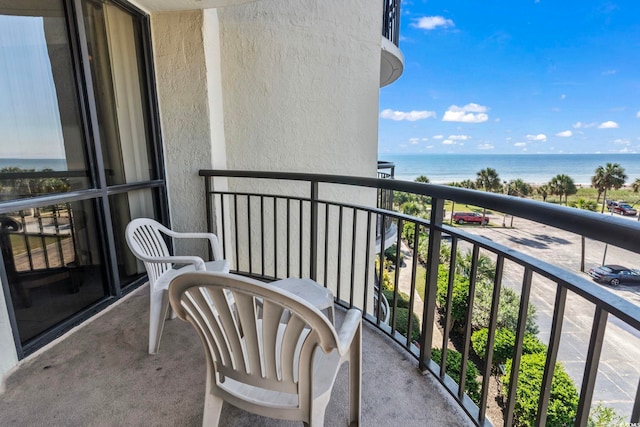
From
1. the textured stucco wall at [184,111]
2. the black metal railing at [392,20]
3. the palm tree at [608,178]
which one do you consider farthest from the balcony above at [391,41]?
the palm tree at [608,178]

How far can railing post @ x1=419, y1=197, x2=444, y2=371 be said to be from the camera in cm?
138

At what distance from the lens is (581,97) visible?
42.0 meters

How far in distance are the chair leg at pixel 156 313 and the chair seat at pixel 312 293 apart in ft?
2.11

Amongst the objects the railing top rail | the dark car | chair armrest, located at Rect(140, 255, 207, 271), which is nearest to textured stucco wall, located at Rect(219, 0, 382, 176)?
chair armrest, located at Rect(140, 255, 207, 271)

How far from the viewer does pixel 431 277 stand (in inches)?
58.3

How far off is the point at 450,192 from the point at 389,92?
151ft

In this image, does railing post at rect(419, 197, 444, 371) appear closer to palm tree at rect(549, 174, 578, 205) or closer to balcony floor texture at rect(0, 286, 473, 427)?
balcony floor texture at rect(0, 286, 473, 427)

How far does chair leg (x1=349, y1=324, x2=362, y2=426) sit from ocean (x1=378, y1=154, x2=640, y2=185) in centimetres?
4120

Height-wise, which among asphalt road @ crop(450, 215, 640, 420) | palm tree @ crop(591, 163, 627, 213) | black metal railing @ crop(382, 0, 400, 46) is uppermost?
black metal railing @ crop(382, 0, 400, 46)

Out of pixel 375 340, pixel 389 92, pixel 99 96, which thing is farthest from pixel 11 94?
pixel 389 92

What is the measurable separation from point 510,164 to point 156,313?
61107mm

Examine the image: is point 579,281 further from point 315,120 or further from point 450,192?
point 315,120

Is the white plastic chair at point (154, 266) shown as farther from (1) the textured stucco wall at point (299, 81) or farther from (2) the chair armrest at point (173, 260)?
(1) the textured stucco wall at point (299, 81)

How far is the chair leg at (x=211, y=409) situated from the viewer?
1.09 metres
